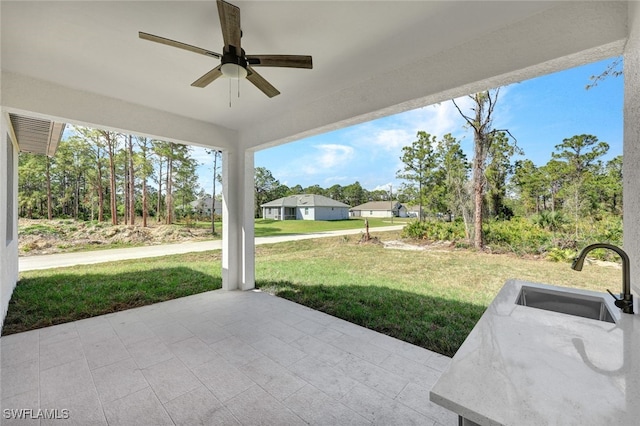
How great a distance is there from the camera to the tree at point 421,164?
7.70 meters

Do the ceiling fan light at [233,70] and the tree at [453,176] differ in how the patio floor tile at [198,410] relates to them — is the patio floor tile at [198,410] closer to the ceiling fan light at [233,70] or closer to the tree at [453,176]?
the ceiling fan light at [233,70]

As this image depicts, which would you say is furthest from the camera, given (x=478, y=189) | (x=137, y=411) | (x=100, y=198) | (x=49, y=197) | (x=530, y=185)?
(x=100, y=198)

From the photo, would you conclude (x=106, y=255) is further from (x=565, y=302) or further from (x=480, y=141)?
(x=480, y=141)

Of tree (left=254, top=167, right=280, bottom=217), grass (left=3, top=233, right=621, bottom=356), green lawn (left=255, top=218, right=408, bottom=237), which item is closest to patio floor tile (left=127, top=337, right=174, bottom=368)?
grass (left=3, top=233, right=621, bottom=356)

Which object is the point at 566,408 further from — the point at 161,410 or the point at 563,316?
the point at 161,410

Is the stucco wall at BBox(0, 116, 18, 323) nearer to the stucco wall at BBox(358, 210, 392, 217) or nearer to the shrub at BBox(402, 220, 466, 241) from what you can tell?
the shrub at BBox(402, 220, 466, 241)

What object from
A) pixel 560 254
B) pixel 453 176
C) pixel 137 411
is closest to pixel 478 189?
pixel 453 176

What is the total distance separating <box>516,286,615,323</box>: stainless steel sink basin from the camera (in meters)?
1.50

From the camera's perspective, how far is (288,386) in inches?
75.9

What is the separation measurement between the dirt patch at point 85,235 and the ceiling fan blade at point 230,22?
9064mm

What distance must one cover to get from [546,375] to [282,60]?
203 cm

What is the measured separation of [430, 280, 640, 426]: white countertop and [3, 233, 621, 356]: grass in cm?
162

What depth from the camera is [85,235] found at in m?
8.40

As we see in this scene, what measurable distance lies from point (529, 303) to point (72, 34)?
3.67 m
